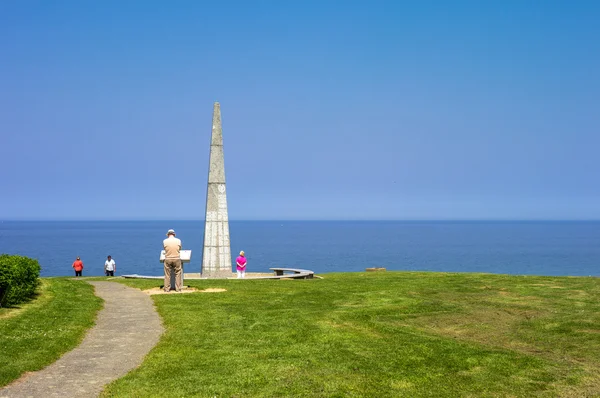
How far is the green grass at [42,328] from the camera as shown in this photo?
12695 mm

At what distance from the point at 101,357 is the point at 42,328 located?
3.63 m

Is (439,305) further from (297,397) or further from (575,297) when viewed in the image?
(297,397)

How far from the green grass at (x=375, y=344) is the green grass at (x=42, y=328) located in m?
2.06

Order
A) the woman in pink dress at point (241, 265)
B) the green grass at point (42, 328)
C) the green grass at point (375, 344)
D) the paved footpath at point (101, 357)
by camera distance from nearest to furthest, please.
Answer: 1. the paved footpath at point (101, 357)
2. the green grass at point (375, 344)
3. the green grass at point (42, 328)
4. the woman in pink dress at point (241, 265)

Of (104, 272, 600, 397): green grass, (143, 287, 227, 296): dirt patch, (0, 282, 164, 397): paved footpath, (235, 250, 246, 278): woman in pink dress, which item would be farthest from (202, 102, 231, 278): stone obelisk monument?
(0, 282, 164, 397): paved footpath

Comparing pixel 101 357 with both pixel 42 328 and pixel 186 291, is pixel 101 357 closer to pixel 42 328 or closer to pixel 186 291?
pixel 42 328

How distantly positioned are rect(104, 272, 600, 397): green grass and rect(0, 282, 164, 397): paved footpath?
1.29ft

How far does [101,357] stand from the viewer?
1336 centimetres

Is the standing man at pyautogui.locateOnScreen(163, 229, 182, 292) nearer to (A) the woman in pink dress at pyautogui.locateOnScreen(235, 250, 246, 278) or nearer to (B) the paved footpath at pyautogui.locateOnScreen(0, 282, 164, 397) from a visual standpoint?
(B) the paved footpath at pyautogui.locateOnScreen(0, 282, 164, 397)

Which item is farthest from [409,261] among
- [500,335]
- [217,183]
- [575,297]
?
[500,335]

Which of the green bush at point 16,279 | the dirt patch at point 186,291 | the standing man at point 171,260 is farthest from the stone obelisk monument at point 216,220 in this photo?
the green bush at point 16,279

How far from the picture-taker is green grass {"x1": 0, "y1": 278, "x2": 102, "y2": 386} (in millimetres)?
12695

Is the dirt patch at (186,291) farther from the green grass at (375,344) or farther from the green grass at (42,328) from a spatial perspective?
the green grass at (42,328)

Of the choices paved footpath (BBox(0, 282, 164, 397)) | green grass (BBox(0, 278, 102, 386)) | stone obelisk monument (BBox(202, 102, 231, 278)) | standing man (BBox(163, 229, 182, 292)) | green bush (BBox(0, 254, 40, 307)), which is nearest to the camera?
paved footpath (BBox(0, 282, 164, 397))
